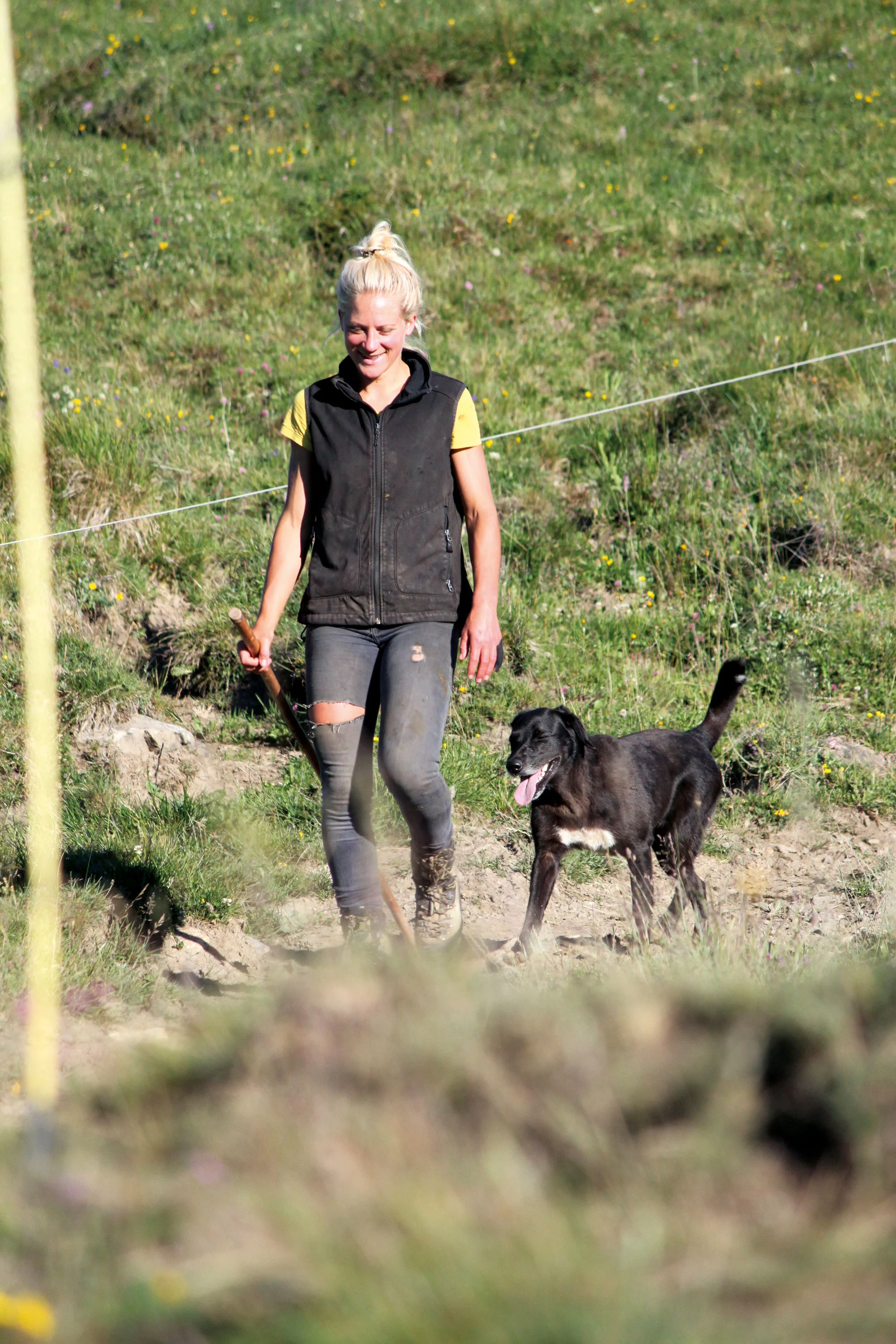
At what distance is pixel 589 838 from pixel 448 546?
5.22 feet

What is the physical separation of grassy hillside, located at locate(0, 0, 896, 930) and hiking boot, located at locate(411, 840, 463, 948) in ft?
3.59

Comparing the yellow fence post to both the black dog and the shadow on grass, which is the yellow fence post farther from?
the black dog

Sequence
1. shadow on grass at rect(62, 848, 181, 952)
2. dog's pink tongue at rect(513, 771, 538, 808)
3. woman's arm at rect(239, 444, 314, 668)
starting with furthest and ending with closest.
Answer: dog's pink tongue at rect(513, 771, 538, 808)
shadow on grass at rect(62, 848, 181, 952)
woman's arm at rect(239, 444, 314, 668)

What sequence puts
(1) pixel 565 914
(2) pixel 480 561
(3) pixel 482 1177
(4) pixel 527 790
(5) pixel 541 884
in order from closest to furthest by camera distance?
1. (3) pixel 482 1177
2. (2) pixel 480 561
3. (4) pixel 527 790
4. (5) pixel 541 884
5. (1) pixel 565 914

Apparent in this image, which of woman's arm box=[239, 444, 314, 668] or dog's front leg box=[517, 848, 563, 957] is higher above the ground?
woman's arm box=[239, 444, 314, 668]

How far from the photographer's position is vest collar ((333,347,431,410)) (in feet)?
11.0

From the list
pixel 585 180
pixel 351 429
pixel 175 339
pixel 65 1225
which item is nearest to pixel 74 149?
pixel 175 339

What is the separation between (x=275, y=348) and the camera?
8227mm

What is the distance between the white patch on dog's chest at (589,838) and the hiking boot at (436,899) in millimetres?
873

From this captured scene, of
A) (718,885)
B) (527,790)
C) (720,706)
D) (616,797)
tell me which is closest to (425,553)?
(527,790)

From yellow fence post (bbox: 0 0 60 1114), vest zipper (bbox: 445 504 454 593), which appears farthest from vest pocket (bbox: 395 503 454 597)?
yellow fence post (bbox: 0 0 60 1114)

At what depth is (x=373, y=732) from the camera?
352 cm

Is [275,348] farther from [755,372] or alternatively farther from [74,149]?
[74,149]

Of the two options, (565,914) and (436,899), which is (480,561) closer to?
(436,899)
